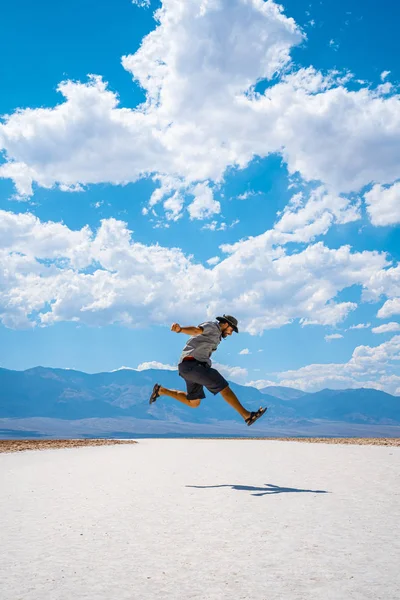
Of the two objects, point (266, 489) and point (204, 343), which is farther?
point (204, 343)

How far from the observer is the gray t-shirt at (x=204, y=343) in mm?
7352

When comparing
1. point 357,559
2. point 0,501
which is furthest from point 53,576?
point 0,501

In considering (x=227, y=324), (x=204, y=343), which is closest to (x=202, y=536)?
(x=204, y=343)

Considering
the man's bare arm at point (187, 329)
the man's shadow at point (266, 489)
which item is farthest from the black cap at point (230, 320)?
Answer: the man's shadow at point (266, 489)

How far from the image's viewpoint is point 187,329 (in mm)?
6965

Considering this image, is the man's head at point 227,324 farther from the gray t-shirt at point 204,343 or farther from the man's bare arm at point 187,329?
the man's bare arm at point 187,329

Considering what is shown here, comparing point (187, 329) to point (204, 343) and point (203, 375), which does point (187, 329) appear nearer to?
point (204, 343)

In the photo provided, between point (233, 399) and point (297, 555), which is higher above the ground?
point (233, 399)

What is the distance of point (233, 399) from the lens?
25.1 feet

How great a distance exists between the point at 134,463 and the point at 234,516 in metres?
4.89

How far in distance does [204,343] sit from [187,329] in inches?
20.2

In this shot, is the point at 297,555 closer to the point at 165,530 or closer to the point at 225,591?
the point at 225,591

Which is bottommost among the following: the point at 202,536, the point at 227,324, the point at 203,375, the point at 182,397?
the point at 202,536

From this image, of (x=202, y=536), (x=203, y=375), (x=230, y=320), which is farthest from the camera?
(x=230, y=320)
